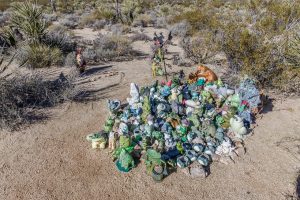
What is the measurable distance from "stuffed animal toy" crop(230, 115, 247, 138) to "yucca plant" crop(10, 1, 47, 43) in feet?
28.1

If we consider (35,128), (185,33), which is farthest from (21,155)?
(185,33)

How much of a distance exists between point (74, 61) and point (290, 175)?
8.43m

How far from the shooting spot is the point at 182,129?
6.40 meters

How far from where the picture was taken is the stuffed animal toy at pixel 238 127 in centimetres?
658

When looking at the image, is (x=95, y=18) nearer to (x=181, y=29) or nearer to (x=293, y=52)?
(x=181, y=29)

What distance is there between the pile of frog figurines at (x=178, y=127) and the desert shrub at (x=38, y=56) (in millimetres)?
4928

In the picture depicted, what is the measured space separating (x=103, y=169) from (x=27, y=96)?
3.55 meters

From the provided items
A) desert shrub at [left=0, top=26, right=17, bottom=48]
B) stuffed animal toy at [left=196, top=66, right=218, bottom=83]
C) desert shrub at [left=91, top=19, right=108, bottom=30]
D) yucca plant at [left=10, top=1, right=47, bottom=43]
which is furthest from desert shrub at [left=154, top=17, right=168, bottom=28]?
stuffed animal toy at [left=196, top=66, right=218, bottom=83]

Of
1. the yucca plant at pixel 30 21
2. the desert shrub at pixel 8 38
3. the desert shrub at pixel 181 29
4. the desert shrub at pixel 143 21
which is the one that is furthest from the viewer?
the desert shrub at pixel 143 21

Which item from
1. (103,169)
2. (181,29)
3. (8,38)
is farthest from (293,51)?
(8,38)

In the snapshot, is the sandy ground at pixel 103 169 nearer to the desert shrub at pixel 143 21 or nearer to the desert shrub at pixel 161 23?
the desert shrub at pixel 161 23

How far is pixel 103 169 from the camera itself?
5.65 metres

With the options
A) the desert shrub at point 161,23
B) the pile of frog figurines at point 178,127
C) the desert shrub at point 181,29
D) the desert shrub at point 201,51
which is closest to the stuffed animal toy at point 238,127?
the pile of frog figurines at point 178,127

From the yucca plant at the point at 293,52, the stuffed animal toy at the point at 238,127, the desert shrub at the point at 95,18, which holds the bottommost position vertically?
the desert shrub at the point at 95,18
